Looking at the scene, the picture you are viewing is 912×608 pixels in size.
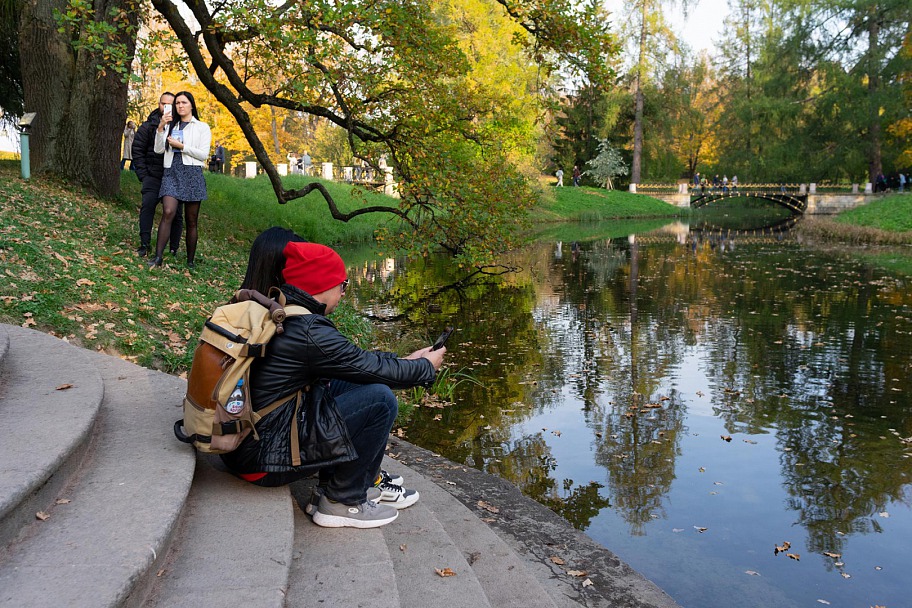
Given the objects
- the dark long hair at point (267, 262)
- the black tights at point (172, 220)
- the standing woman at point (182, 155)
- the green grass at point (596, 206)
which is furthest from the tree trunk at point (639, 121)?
the dark long hair at point (267, 262)

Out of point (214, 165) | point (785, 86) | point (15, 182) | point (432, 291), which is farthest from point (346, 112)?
point (785, 86)

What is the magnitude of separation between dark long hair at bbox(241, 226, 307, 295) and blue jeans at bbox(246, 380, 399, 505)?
Result: 60cm

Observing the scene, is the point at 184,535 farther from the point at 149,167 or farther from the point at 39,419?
the point at 149,167

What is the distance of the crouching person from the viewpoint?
3479 millimetres

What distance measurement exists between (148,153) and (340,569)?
714 cm

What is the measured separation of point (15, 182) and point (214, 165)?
2076 cm

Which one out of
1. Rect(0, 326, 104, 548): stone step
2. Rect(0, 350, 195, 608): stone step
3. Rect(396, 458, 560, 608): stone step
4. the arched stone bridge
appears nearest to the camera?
Rect(0, 350, 195, 608): stone step

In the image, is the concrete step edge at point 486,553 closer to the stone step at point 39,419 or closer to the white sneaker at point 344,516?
the white sneaker at point 344,516

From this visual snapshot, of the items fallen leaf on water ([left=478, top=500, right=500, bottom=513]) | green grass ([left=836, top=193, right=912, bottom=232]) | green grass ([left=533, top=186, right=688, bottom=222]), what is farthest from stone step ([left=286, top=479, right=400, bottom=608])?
green grass ([left=533, top=186, right=688, bottom=222])

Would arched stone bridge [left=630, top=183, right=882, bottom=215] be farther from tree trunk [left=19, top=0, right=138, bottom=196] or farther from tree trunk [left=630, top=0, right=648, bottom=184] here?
tree trunk [left=19, top=0, right=138, bottom=196]

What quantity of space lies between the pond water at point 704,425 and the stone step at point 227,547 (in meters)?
2.31

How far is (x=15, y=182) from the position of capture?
1271cm

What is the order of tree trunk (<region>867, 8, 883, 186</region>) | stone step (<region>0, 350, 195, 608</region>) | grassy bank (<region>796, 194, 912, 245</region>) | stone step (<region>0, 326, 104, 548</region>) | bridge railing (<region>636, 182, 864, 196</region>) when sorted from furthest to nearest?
1. bridge railing (<region>636, 182, 864, 196</region>)
2. tree trunk (<region>867, 8, 883, 186</region>)
3. grassy bank (<region>796, 194, 912, 245</region>)
4. stone step (<region>0, 326, 104, 548</region>)
5. stone step (<region>0, 350, 195, 608</region>)

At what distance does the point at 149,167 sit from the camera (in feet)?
29.9
